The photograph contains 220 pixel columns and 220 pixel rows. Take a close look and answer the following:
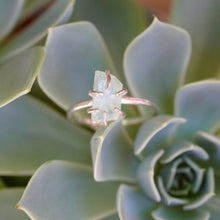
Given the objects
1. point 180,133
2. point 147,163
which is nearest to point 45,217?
point 147,163

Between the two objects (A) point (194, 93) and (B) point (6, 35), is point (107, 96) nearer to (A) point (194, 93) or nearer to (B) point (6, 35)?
(A) point (194, 93)

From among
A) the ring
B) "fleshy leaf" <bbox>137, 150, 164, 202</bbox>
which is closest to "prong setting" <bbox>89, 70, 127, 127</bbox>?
the ring

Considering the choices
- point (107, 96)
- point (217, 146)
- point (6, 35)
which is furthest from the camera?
point (6, 35)

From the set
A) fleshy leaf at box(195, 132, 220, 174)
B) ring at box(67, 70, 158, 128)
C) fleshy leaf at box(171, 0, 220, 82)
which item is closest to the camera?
ring at box(67, 70, 158, 128)

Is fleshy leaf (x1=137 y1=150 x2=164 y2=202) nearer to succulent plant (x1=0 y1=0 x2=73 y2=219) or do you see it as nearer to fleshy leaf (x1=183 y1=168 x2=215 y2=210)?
fleshy leaf (x1=183 y1=168 x2=215 y2=210)

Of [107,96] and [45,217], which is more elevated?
[107,96]

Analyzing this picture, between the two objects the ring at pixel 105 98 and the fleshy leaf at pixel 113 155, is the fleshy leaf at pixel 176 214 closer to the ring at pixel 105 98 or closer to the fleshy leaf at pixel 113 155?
the fleshy leaf at pixel 113 155

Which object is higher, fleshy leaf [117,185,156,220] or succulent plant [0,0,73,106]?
succulent plant [0,0,73,106]
